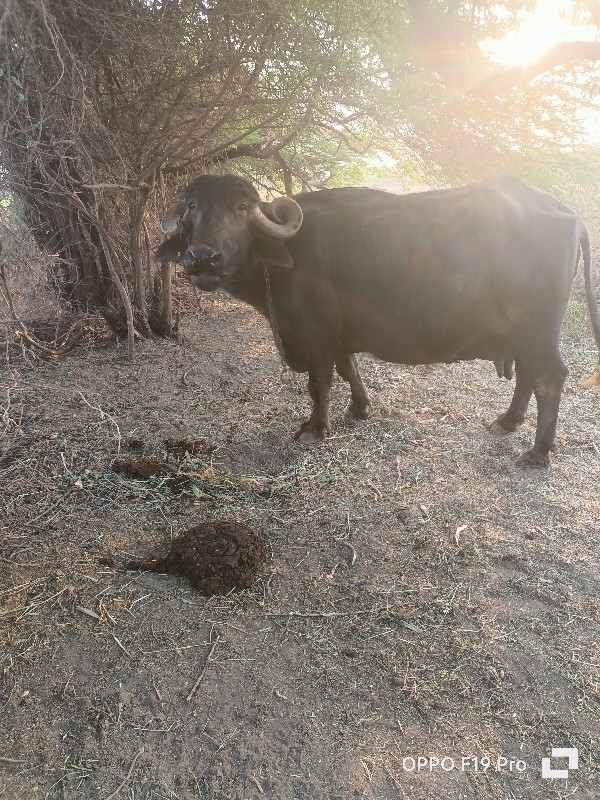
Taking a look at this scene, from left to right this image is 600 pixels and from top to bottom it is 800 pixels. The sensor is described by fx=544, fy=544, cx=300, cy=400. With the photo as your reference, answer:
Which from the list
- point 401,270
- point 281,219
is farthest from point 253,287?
point 401,270

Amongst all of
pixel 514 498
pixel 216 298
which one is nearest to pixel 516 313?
pixel 514 498

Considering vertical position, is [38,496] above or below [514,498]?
above

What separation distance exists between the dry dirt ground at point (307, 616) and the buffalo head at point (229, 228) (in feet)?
4.58

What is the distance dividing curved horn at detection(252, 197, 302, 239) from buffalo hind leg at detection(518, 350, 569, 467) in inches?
76.8

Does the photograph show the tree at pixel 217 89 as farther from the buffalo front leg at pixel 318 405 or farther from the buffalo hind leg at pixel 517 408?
the buffalo front leg at pixel 318 405

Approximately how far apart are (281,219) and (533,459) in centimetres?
259

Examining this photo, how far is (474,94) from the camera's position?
180 inches

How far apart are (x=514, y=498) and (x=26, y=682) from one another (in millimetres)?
2954

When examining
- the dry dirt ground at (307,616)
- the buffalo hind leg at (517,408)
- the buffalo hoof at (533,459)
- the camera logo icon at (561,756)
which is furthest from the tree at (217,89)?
the camera logo icon at (561,756)

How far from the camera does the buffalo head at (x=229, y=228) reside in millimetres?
3773

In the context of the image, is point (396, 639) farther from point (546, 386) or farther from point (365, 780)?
point (546, 386)

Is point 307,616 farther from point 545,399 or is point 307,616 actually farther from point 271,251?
point 271,251

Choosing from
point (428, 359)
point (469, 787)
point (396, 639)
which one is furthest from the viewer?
point (428, 359)

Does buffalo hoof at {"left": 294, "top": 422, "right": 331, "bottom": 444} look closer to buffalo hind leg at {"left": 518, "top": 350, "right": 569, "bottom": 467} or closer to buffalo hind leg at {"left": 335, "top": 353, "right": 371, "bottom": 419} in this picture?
buffalo hind leg at {"left": 335, "top": 353, "right": 371, "bottom": 419}
